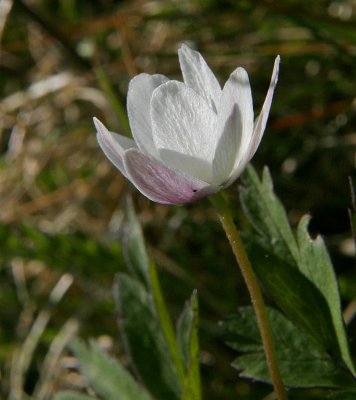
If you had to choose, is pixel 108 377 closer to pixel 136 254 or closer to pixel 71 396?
pixel 71 396

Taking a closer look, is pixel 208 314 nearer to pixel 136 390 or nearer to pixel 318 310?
pixel 136 390

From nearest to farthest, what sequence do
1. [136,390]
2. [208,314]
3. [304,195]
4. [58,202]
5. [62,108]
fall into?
1. [136,390]
2. [208,314]
3. [304,195]
4. [58,202]
5. [62,108]

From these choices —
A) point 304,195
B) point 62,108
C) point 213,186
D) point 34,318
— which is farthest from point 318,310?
point 62,108

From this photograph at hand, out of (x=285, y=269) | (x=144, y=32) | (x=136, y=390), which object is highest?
(x=144, y=32)

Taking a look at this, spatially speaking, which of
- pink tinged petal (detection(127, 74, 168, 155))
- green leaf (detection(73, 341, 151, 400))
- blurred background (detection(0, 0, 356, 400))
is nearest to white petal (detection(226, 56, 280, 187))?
pink tinged petal (detection(127, 74, 168, 155))

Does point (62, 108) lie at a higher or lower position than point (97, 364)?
higher

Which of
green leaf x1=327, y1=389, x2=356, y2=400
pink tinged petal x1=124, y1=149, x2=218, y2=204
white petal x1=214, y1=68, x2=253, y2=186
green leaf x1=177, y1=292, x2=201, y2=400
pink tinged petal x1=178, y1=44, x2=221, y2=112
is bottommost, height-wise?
green leaf x1=327, y1=389, x2=356, y2=400

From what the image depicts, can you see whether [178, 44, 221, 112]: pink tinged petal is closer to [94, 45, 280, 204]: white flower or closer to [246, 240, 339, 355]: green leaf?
[94, 45, 280, 204]: white flower
